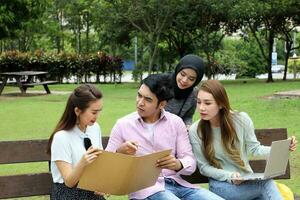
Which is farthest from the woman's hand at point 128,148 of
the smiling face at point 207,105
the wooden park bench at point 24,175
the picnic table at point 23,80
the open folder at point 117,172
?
the picnic table at point 23,80

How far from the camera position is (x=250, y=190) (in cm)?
421

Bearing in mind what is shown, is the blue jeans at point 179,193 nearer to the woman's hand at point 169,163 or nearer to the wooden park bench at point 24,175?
the woman's hand at point 169,163

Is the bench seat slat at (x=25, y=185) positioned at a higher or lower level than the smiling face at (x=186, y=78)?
lower

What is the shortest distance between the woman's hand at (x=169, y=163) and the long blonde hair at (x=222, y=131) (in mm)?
336

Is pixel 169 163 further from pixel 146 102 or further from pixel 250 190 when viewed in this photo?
pixel 250 190

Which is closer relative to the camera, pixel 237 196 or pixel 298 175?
pixel 237 196

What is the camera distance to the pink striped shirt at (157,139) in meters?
4.09

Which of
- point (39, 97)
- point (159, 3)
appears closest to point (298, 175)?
point (39, 97)

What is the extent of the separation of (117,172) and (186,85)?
4.36 ft

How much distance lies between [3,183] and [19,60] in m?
23.3

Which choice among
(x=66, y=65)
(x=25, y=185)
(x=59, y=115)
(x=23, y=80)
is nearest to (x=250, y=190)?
(x=25, y=185)

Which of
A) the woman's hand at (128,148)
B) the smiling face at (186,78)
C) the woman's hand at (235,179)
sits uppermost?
the smiling face at (186,78)

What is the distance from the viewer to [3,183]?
4.20 m

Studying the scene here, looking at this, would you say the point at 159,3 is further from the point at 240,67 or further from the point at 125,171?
the point at 125,171
